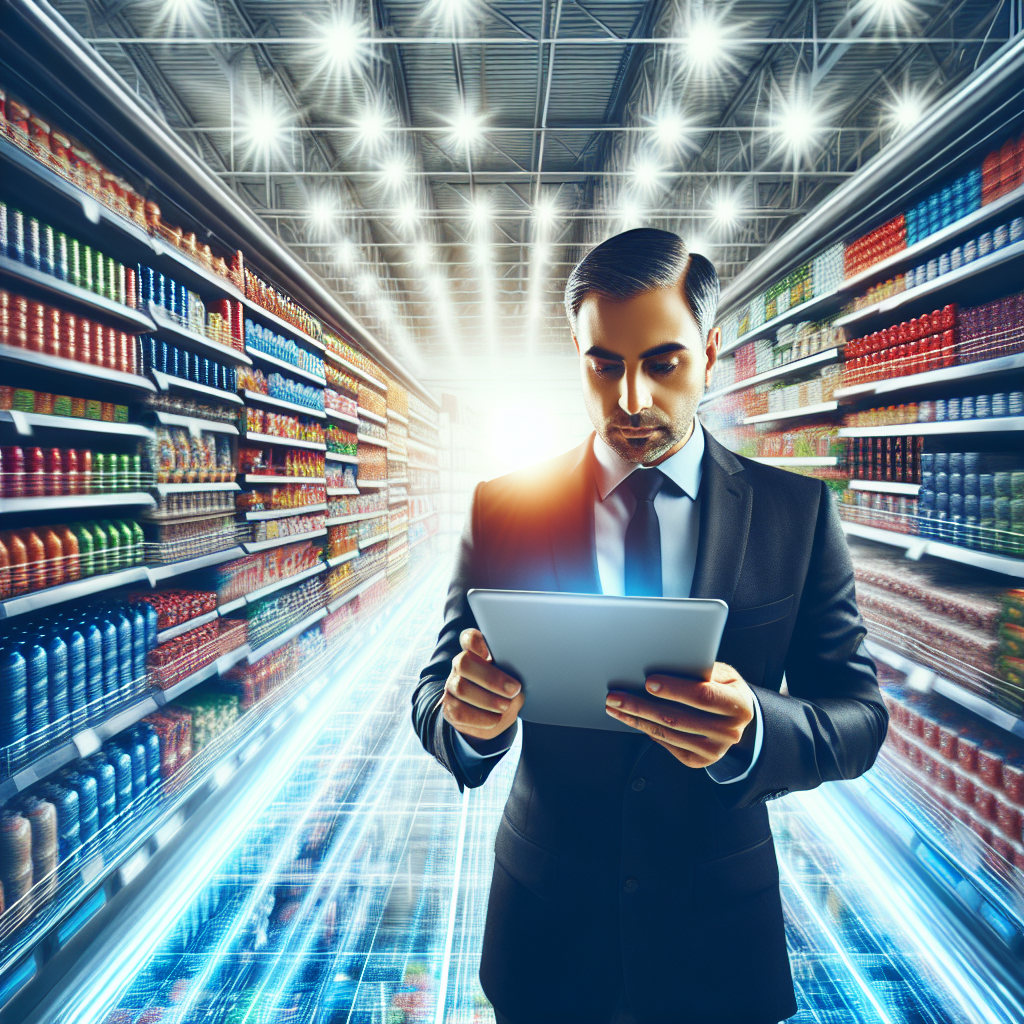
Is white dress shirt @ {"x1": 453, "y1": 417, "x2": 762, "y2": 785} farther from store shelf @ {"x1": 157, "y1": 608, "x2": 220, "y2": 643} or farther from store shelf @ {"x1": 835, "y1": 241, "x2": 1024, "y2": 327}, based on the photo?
store shelf @ {"x1": 157, "y1": 608, "x2": 220, "y2": 643}

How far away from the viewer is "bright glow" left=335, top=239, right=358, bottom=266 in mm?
9250

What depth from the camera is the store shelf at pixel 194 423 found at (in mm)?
2721

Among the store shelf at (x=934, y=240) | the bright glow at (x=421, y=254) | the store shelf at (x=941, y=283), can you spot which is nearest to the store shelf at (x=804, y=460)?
the store shelf at (x=941, y=283)

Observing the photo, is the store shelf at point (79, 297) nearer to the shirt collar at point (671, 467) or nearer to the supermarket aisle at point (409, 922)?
the shirt collar at point (671, 467)

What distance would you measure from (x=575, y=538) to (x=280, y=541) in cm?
326

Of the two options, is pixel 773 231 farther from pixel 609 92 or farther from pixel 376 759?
pixel 376 759

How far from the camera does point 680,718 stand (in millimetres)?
758

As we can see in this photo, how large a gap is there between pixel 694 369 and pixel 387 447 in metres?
6.69

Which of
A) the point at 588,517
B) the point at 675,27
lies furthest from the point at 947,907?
the point at 675,27

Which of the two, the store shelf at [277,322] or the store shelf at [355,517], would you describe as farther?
the store shelf at [355,517]

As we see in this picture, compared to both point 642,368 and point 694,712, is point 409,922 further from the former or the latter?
point 642,368

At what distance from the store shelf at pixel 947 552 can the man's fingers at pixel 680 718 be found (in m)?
1.93

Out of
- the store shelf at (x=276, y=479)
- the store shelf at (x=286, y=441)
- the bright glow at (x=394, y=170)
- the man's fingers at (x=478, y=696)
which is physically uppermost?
the bright glow at (x=394, y=170)

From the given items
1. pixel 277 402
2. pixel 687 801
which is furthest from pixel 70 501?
pixel 687 801
